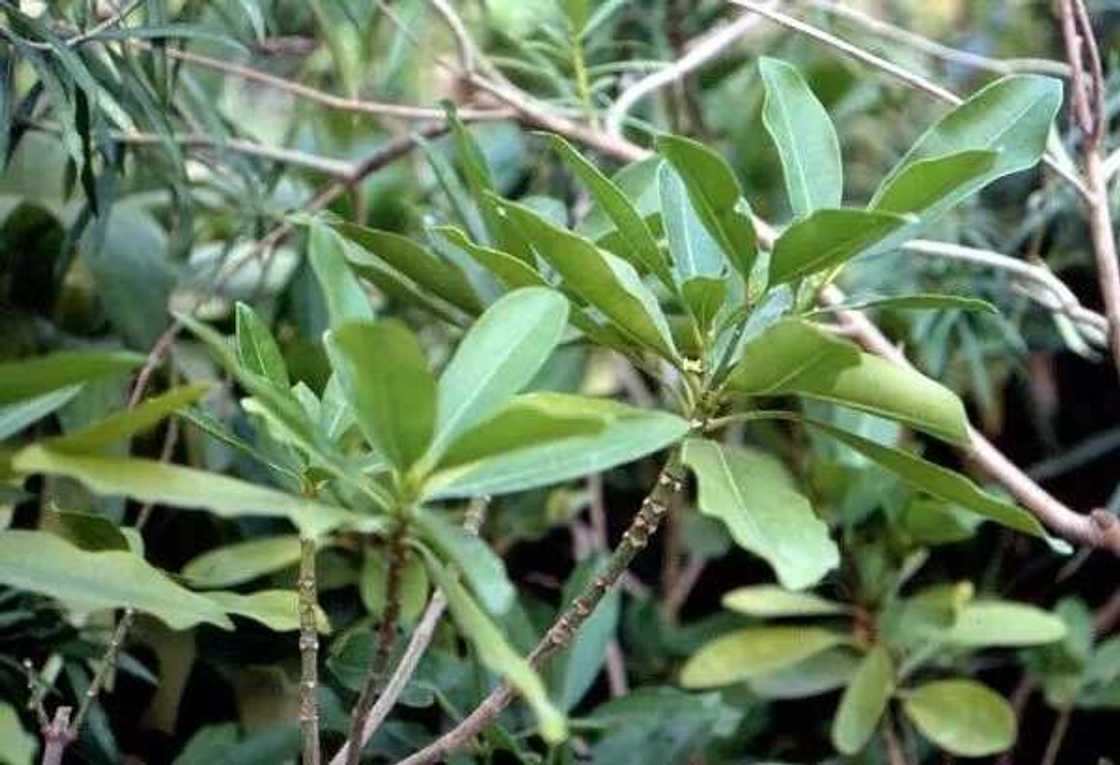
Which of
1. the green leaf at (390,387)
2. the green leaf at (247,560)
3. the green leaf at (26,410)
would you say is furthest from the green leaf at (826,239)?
the green leaf at (247,560)

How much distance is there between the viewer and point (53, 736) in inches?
24.6

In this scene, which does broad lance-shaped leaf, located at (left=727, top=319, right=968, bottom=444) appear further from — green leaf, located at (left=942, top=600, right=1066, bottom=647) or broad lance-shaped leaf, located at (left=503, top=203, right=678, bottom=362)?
green leaf, located at (left=942, top=600, right=1066, bottom=647)

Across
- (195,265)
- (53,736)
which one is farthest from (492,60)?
(53,736)

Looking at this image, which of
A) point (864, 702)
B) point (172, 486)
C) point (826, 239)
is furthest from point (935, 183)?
point (864, 702)

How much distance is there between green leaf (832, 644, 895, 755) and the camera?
932mm

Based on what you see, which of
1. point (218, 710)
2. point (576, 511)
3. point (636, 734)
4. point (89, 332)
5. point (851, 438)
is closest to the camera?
point (851, 438)

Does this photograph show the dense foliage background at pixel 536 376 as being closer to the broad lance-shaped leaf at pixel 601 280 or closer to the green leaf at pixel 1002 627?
the green leaf at pixel 1002 627

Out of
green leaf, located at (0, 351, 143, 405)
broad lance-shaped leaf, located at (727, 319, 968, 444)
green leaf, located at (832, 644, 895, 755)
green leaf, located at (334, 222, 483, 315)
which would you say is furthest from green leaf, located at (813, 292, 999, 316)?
green leaf, located at (832, 644, 895, 755)

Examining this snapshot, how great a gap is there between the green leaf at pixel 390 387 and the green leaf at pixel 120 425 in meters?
0.04

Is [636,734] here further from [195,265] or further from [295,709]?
[195,265]

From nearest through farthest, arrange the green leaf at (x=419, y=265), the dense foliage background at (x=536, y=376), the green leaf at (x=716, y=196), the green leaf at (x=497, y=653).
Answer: the green leaf at (x=497, y=653) → the green leaf at (x=716, y=196) → the green leaf at (x=419, y=265) → the dense foliage background at (x=536, y=376)

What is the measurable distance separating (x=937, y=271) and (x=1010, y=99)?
505 millimetres

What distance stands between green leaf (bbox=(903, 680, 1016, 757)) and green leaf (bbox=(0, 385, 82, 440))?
0.60 m

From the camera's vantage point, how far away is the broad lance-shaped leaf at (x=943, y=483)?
551mm
